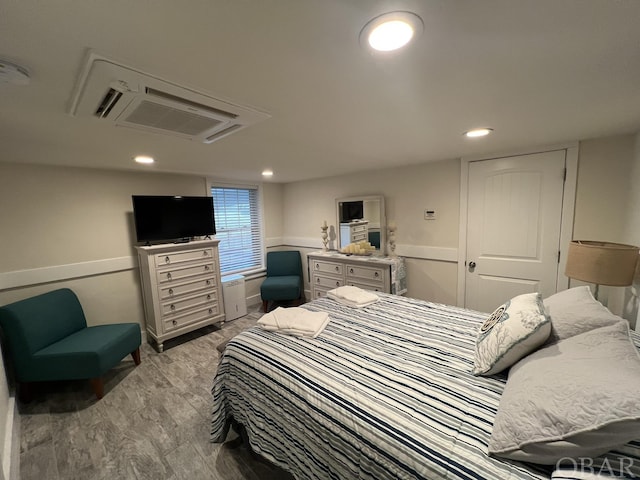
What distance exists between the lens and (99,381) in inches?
86.3

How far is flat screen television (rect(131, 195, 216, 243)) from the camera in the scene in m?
2.93

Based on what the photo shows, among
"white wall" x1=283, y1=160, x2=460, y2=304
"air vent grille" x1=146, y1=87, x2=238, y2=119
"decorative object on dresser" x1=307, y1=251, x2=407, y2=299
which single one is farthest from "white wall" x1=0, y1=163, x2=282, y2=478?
"white wall" x1=283, y1=160, x2=460, y2=304

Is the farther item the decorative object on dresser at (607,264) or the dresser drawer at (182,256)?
the dresser drawer at (182,256)

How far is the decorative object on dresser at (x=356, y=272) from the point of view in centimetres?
312

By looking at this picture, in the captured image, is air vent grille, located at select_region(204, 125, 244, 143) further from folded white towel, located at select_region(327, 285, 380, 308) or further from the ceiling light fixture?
folded white towel, located at select_region(327, 285, 380, 308)

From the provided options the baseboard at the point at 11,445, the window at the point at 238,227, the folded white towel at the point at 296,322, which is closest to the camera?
the baseboard at the point at 11,445

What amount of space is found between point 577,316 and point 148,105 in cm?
232

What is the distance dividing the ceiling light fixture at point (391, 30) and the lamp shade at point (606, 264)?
1.94 m

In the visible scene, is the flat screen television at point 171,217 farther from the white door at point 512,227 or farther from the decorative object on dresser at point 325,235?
the white door at point 512,227

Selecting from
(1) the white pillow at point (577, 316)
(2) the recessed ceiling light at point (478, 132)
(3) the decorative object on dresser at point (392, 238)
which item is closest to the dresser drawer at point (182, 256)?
(3) the decorative object on dresser at point (392, 238)

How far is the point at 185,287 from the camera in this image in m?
3.13

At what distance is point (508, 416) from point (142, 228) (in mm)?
3518

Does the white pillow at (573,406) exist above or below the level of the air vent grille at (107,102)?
below

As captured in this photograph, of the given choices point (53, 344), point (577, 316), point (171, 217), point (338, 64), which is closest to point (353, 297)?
point (577, 316)
